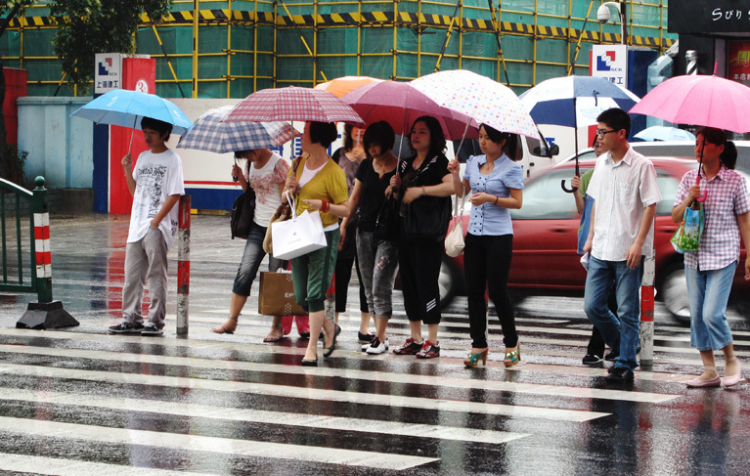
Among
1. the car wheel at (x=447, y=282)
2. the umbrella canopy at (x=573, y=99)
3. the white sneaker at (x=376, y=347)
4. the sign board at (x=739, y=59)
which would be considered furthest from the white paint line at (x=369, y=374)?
the sign board at (x=739, y=59)

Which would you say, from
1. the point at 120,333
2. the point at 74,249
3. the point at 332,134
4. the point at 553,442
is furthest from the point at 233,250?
the point at 553,442

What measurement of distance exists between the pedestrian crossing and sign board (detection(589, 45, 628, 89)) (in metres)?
12.3

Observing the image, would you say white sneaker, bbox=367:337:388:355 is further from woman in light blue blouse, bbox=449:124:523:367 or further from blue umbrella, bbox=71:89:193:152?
blue umbrella, bbox=71:89:193:152

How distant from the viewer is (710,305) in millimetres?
7590

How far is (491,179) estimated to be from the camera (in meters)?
8.24

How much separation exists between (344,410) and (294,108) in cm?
241

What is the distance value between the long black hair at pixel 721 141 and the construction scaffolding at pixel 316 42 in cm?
2020

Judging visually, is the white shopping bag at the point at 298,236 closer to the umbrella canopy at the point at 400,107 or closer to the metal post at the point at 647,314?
the umbrella canopy at the point at 400,107

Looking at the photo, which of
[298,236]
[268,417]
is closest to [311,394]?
[268,417]

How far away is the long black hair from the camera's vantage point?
7598mm

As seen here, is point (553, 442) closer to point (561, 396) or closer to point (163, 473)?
point (561, 396)

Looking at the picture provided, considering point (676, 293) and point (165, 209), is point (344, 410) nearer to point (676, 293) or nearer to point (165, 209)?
point (165, 209)

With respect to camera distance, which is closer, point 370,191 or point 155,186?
point 370,191

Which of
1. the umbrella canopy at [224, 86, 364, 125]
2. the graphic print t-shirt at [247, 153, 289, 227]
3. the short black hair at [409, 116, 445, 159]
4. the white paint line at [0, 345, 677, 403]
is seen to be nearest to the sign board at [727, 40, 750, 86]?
the graphic print t-shirt at [247, 153, 289, 227]
